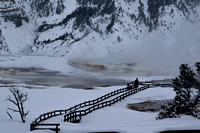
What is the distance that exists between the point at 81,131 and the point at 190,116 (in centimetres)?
1092

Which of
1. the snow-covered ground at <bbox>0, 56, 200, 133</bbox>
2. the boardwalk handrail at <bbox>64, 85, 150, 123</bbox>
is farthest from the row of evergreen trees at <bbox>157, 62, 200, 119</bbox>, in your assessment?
the boardwalk handrail at <bbox>64, 85, 150, 123</bbox>

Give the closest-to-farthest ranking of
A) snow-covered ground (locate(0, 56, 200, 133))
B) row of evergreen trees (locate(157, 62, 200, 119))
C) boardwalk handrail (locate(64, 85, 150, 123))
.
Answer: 1. snow-covered ground (locate(0, 56, 200, 133))
2. row of evergreen trees (locate(157, 62, 200, 119))
3. boardwalk handrail (locate(64, 85, 150, 123))

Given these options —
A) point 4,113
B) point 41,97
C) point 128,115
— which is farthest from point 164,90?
point 4,113

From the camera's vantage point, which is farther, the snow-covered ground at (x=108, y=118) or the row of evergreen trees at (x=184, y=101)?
the row of evergreen trees at (x=184, y=101)

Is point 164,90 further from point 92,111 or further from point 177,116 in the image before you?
point 177,116

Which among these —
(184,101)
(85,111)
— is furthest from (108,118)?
(184,101)

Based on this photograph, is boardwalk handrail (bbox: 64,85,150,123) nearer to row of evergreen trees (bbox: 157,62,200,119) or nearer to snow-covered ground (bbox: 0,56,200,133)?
snow-covered ground (bbox: 0,56,200,133)

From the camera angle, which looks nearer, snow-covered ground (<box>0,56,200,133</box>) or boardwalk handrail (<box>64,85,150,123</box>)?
snow-covered ground (<box>0,56,200,133</box>)

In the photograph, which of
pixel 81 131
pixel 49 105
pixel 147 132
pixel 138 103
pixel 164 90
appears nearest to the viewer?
pixel 147 132

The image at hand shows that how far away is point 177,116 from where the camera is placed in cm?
2547

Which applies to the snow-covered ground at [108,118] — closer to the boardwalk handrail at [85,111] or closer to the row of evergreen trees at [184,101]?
the boardwalk handrail at [85,111]

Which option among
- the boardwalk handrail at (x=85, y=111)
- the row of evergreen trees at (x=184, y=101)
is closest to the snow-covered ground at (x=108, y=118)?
the boardwalk handrail at (x=85, y=111)

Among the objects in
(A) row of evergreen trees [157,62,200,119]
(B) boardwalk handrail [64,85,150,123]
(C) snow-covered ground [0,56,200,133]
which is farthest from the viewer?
(B) boardwalk handrail [64,85,150,123]

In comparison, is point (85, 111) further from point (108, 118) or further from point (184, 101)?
point (184, 101)
